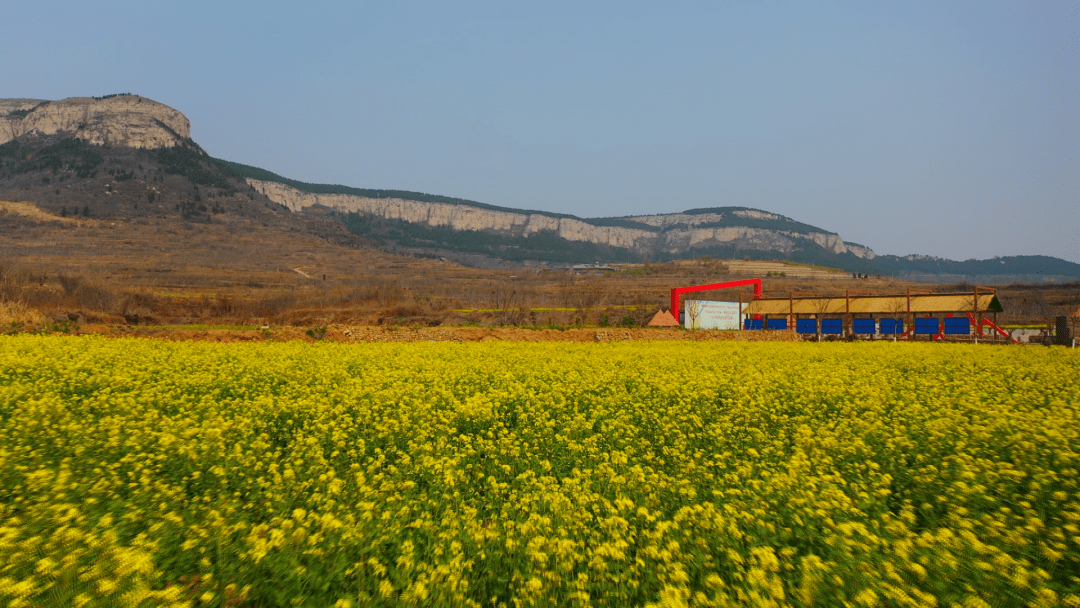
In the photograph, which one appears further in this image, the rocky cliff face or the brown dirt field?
the rocky cliff face

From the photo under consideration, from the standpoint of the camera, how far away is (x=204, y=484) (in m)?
5.57

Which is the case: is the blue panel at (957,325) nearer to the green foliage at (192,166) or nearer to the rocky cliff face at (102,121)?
the green foliage at (192,166)

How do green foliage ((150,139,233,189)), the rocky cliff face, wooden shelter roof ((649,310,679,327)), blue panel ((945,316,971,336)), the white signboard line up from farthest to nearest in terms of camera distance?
the rocky cliff face, green foliage ((150,139,233,189)), the white signboard, wooden shelter roof ((649,310,679,327)), blue panel ((945,316,971,336))

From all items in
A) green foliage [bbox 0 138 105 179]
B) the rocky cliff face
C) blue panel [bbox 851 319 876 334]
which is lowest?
blue panel [bbox 851 319 876 334]

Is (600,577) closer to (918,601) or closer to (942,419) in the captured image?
(918,601)

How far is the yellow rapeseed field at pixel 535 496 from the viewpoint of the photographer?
3.47 m

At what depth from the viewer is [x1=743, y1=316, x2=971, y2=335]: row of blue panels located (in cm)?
3525

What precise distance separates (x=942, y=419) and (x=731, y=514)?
15.9 ft

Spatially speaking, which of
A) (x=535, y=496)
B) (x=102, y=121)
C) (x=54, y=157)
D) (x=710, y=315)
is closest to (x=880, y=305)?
(x=710, y=315)

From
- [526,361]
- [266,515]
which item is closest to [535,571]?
[266,515]

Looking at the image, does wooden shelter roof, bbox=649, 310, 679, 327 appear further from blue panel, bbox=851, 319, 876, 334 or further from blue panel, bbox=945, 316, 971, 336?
blue panel, bbox=945, 316, 971, 336

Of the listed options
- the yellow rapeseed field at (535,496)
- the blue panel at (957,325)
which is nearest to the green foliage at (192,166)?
the blue panel at (957,325)

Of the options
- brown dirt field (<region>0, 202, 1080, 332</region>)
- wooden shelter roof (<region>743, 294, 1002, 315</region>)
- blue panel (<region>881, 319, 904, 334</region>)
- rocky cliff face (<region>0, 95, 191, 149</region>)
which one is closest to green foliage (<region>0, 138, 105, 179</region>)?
rocky cliff face (<region>0, 95, 191, 149</region>)

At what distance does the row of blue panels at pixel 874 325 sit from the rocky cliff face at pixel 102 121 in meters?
208
